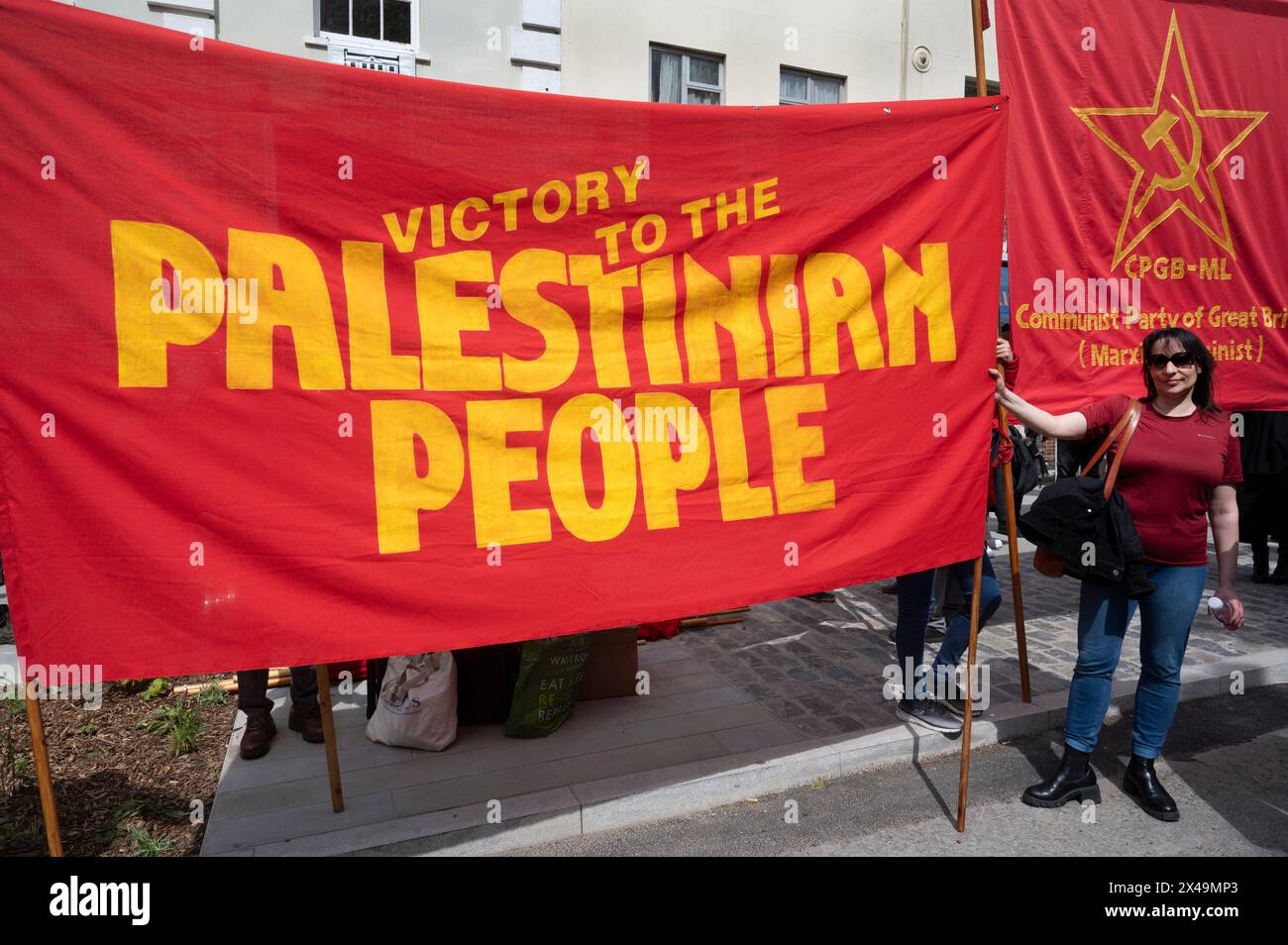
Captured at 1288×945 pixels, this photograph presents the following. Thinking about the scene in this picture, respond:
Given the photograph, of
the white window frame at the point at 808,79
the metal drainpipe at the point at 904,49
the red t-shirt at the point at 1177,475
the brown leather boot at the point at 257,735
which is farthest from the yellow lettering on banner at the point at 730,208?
the metal drainpipe at the point at 904,49

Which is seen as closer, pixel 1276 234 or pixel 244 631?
pixel 244 631

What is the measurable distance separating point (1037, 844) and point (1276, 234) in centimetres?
363

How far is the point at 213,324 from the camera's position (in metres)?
2.94

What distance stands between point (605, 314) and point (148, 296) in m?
1.59

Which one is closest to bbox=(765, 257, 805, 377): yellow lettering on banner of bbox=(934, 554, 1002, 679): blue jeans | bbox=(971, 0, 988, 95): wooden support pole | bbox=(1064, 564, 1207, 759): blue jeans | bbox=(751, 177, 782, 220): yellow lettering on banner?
bbox=(751, 177, 782, 220): yellow lettering on banner

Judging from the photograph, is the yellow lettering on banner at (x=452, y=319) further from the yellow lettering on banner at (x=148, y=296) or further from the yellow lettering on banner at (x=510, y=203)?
the yellow lettering on banner at (x=148, y=296)

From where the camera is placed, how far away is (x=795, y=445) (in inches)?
149

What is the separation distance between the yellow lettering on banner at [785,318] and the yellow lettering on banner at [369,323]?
154 cm

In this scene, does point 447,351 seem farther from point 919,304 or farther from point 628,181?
point 919,304

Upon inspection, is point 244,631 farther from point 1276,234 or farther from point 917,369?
point 1276,234

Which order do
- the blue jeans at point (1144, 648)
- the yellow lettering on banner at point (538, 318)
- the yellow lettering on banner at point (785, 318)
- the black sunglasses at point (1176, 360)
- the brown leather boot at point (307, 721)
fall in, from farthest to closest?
1. the brown leather boot at point (307, 721)
2. the blue jeans at point (1144, 648)
3. the black sunglasses at point (1176, 360)
4. the yellow lettering on banner at point (785, 318)
5. the yellow lettering on banner at point (538, 318)

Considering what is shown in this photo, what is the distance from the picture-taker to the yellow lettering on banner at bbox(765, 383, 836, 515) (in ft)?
12.3

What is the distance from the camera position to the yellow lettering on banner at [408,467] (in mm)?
3186
